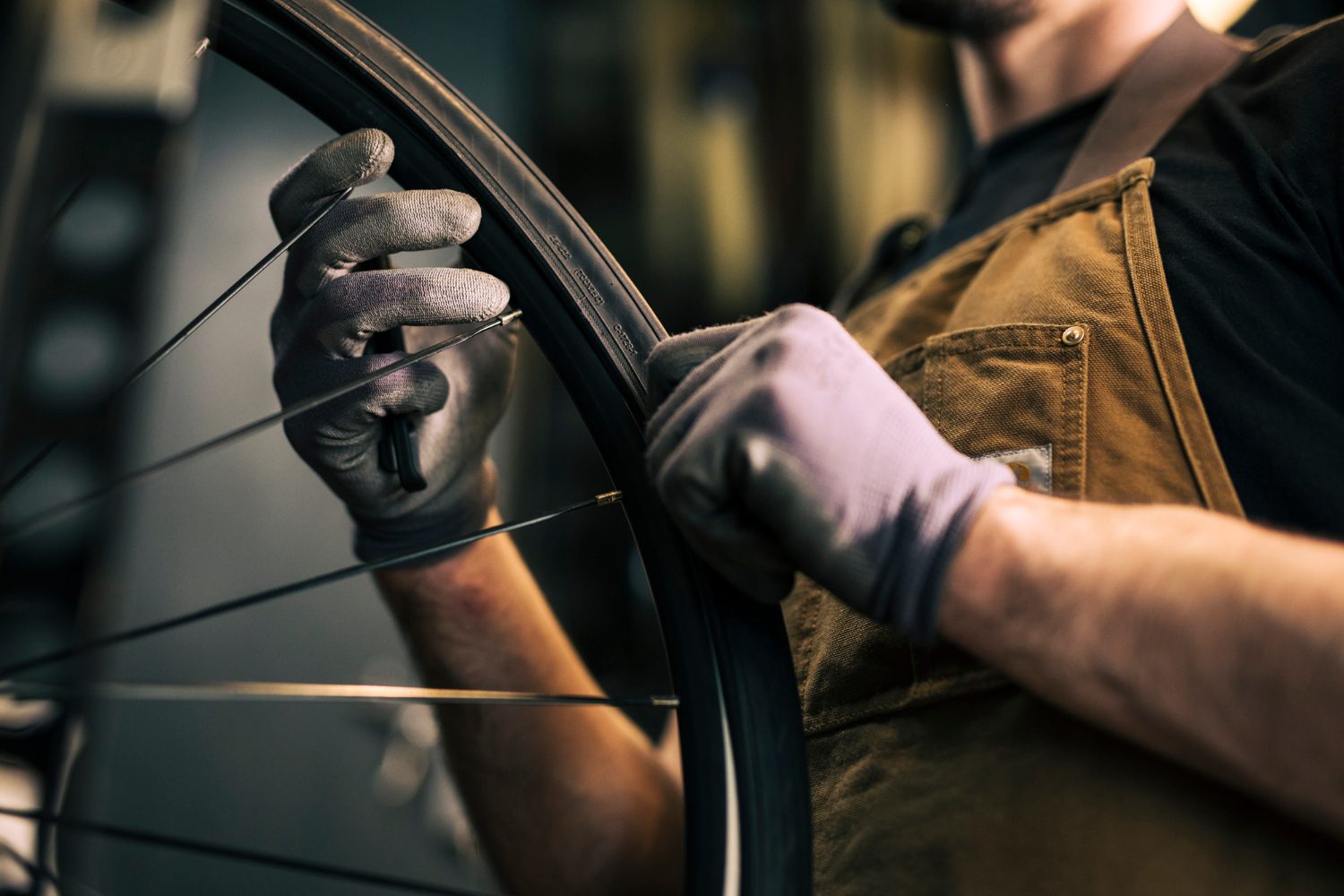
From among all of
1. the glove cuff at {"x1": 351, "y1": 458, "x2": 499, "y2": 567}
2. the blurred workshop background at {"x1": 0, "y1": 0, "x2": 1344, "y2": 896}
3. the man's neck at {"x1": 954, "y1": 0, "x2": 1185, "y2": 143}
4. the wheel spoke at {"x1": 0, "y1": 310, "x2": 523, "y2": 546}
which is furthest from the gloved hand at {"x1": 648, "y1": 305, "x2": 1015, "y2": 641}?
the blurred workshop background at {"x1": 0, "y1": 0, "x2": 1344, "y2": 896}

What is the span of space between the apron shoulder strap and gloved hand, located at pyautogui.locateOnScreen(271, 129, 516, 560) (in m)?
0.37

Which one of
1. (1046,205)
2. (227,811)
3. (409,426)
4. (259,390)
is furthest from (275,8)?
(227,811)

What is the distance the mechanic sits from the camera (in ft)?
1.07

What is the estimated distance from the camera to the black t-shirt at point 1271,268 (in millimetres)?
418

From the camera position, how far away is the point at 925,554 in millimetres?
334

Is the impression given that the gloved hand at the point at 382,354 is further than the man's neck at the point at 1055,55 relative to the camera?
No

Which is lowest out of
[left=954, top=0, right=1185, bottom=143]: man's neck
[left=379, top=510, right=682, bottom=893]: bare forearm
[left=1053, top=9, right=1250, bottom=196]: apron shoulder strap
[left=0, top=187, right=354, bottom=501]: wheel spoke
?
[left=379, top=510, right=682, bottom=893]: bare forearm

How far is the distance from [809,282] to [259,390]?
3.50 feet

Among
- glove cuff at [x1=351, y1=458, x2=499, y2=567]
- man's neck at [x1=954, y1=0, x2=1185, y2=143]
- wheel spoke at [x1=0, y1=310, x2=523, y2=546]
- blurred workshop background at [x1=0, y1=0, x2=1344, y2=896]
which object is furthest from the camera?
blurred workshop background at [x1=0, y1=0, x2=1344, y2=896]

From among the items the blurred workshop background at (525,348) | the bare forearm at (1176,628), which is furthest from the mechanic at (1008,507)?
the blurred workshop background at (525,348)

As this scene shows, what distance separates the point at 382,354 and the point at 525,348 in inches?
53.8

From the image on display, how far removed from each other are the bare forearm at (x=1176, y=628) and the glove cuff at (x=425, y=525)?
315 mm

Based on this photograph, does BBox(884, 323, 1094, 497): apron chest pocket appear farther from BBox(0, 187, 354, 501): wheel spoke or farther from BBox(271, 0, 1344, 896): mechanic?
BBox(0, 187, 354, 501): wheel spoke

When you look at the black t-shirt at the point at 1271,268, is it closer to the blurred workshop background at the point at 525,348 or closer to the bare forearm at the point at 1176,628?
the bare forearm at the point at 1176,628
